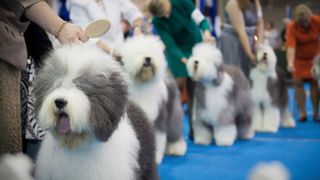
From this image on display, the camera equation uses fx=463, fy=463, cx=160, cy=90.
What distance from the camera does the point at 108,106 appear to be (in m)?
1.88

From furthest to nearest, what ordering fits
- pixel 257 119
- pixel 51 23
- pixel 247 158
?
pixel 257 119 → pixel 247 158 → pixel 51 23

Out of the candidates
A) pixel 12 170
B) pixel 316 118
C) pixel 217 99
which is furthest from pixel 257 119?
pixel 12 170

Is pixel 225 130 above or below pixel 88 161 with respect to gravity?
below

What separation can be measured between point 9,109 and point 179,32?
128 inches

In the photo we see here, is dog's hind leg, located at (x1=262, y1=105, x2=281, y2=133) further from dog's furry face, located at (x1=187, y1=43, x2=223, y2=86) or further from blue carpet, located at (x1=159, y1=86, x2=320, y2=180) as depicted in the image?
dog's furry face, located at (x1=187, y1=43, x2=223, y2=86)

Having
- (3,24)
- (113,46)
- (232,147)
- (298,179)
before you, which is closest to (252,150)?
(232,147)

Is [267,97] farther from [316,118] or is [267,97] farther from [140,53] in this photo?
[140,53]

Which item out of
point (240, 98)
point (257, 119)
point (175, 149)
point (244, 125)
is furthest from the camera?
point (257, 119)

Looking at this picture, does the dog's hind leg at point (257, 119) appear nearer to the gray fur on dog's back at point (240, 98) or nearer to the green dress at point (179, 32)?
the gray fur on dog's back at point (240, 98)

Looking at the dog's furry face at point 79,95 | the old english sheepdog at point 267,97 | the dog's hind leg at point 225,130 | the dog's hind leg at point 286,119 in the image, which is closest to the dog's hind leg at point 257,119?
the old english sheepdog at point 267,97

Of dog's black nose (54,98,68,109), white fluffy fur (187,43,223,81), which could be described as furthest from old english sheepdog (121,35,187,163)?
dog's black nose (54,98,68,109)

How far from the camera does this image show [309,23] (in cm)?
280

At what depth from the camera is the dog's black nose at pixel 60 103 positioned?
5.66 feet

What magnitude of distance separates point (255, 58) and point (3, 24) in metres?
2.74
